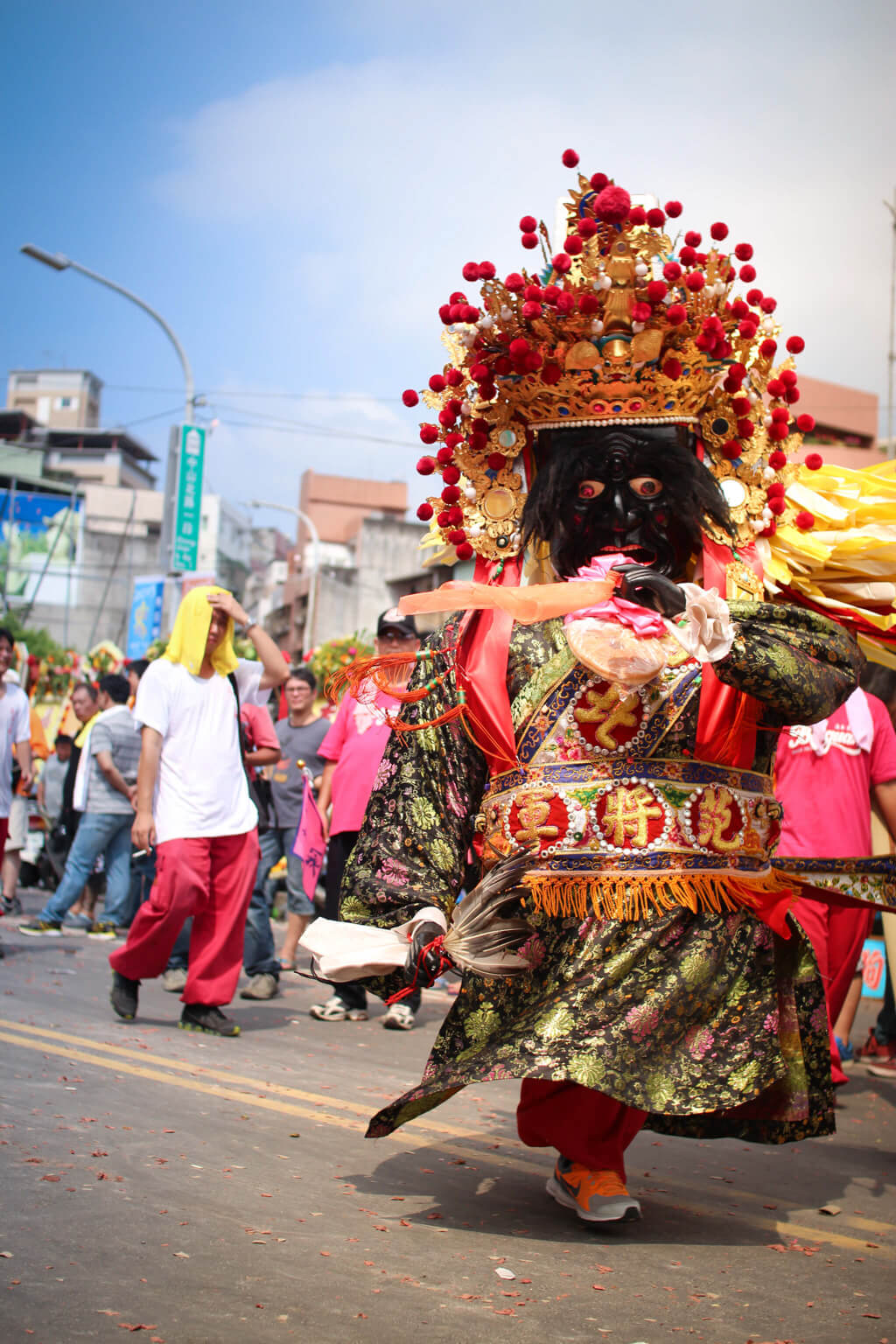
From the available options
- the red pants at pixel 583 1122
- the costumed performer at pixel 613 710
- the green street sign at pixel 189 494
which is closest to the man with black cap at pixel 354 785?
the costumed performer at pixel 613 710

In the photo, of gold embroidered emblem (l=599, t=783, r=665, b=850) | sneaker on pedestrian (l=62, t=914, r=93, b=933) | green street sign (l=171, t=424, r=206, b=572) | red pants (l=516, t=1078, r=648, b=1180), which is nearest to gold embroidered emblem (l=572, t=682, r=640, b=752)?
gold embroidered emblem (l=599, t=783, r=665, b=850)

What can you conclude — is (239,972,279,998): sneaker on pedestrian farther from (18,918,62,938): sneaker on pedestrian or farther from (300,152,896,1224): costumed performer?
(300,152,896,1224): costumed performer

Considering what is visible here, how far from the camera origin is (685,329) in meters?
3.80

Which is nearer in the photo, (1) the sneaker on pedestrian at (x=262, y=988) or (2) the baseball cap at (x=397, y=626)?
(2) the baseball cap at (x=397, y=626)

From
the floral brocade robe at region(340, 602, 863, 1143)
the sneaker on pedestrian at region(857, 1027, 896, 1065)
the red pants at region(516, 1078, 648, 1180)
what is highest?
the floral brocade robe at region(340, 602, 863, 1143)

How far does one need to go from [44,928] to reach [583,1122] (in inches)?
315

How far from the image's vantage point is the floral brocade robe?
131 inches

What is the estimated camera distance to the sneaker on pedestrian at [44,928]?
417 inches

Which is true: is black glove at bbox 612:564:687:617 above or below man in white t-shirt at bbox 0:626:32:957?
above

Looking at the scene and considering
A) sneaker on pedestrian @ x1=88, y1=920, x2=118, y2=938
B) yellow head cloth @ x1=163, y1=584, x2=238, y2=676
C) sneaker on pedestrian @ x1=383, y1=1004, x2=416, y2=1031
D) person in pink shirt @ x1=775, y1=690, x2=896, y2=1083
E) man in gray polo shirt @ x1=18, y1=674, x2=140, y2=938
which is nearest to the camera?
person in pink shirt @ x1=775, y1=690, x2=896, y2=1083

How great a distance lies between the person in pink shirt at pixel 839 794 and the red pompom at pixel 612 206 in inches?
105

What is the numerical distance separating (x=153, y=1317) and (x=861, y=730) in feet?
13.6

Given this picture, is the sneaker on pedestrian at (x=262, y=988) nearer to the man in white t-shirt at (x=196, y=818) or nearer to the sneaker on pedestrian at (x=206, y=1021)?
the man in white t-shirt at (x=196, y=818)

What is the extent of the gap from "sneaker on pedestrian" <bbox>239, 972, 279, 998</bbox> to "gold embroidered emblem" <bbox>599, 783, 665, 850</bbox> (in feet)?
16.5
